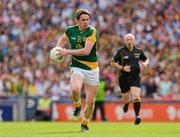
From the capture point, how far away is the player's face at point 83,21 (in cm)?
1640

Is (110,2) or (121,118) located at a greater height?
(110,2)

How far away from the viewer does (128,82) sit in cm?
2170

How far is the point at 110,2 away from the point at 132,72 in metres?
14.5

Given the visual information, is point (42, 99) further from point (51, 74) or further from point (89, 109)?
point (89, 109)

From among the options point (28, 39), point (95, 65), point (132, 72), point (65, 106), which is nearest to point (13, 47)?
point (28, 39)

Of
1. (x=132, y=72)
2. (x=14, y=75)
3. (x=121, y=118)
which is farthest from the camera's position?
(x=14, y=75)

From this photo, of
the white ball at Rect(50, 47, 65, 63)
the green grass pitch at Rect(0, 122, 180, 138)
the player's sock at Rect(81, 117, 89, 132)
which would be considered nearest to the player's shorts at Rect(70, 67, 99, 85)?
the white ball at Rect(50, 47, 65, 63)

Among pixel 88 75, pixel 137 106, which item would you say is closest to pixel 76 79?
pixel 88 75

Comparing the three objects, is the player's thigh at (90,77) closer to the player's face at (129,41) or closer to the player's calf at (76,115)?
the player's calf at (76,115)

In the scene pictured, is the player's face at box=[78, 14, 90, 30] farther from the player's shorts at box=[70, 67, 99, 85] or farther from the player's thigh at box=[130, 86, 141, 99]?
the player's thigh at box=[130, 86, 141, 99]

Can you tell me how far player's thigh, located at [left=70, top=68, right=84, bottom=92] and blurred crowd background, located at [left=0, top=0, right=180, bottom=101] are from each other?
12.7 m

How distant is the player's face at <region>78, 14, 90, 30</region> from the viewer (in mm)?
16395

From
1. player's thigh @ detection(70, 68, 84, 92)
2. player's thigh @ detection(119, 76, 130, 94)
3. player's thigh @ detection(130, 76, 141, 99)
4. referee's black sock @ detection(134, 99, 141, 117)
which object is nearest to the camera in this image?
player's thigh @ detection(70, 68, 84, 92)

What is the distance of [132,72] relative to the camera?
70.5 ft
